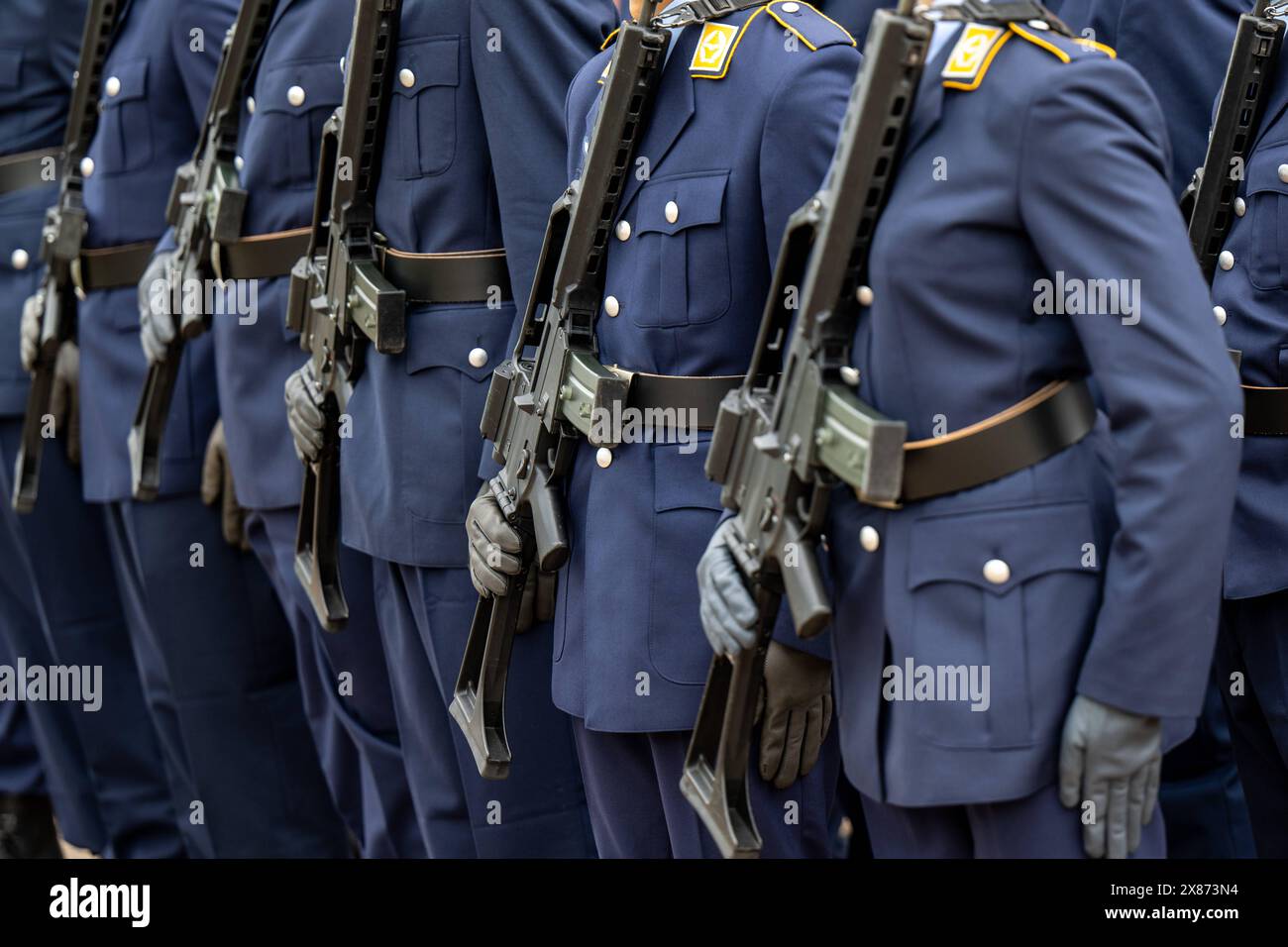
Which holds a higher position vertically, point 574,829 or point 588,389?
point 588,389

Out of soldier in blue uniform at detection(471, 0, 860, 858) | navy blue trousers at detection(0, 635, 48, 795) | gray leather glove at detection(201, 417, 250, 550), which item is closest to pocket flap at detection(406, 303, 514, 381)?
soldier in blue uniform at detection(471, 0, 860, 858)

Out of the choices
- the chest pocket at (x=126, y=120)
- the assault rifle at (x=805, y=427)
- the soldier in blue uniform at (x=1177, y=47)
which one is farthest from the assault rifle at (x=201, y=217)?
the assault rifle at (x=805, y=427)

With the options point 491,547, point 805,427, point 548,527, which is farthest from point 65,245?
point 805,427

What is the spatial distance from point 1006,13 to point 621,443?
809mm

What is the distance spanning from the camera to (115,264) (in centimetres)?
402

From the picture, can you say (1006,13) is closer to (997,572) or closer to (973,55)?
(973,55)

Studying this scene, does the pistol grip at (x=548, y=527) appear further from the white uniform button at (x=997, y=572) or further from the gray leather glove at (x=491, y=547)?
the white uniform button at (x=997, y=572)

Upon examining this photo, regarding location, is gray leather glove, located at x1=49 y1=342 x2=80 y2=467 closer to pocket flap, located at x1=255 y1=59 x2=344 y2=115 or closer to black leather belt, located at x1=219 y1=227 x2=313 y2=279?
black leather belt, located at x1=219 y1=227 x2=313 y2=279

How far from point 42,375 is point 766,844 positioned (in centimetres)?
255

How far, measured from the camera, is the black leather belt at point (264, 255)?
3.46m

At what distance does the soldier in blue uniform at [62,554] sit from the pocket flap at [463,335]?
164 cm

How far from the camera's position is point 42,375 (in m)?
4.21
